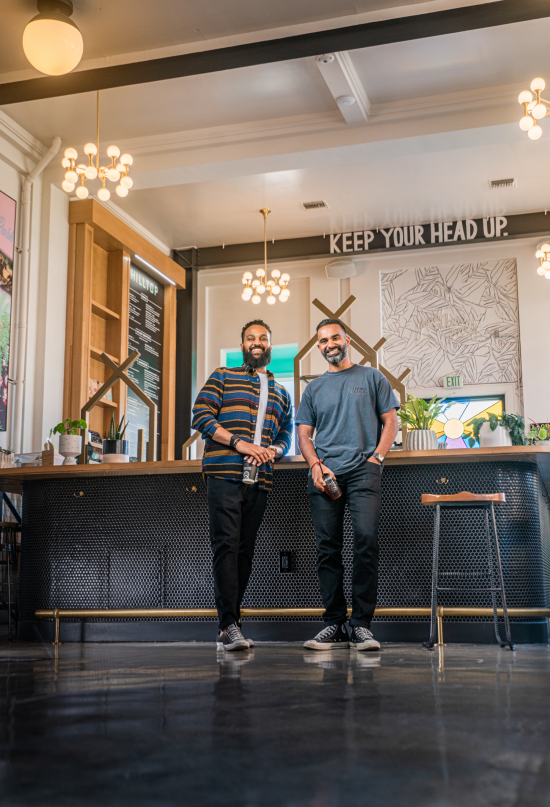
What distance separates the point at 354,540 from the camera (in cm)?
307

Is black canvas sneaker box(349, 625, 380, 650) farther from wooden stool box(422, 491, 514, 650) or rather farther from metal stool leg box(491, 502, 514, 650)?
metal stool leg box(491, 502, 514, 650)

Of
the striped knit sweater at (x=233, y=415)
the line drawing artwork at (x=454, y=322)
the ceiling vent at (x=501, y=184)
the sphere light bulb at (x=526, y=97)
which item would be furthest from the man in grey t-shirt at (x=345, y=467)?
the line drawing artwork at (x=454, y=322)

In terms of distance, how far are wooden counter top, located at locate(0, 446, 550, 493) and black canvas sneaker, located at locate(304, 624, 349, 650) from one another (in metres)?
0.83

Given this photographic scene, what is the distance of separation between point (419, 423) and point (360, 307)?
5.37 metres

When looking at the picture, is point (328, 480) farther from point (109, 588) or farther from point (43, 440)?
point (43, 440)

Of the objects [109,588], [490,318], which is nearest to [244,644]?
[109,588]

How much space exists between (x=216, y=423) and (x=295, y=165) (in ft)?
13.0

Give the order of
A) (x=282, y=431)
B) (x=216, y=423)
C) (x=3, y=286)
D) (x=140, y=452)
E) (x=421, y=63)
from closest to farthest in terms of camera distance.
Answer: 1. (x=216, y=423)
2. (x=282, y=431)
3. (x=140, y=452)
4. (x=421, y=63)
5. (x=3, y=286)

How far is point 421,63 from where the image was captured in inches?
216

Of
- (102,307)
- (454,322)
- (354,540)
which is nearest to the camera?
(354,540)

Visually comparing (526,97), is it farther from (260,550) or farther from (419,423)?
(260,550)

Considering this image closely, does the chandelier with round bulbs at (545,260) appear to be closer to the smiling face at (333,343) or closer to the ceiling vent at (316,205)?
the ceiling vent at (316,205)

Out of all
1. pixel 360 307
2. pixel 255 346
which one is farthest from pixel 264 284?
pixel 255 346

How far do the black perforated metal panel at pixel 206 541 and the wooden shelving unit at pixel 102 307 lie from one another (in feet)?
8.56
